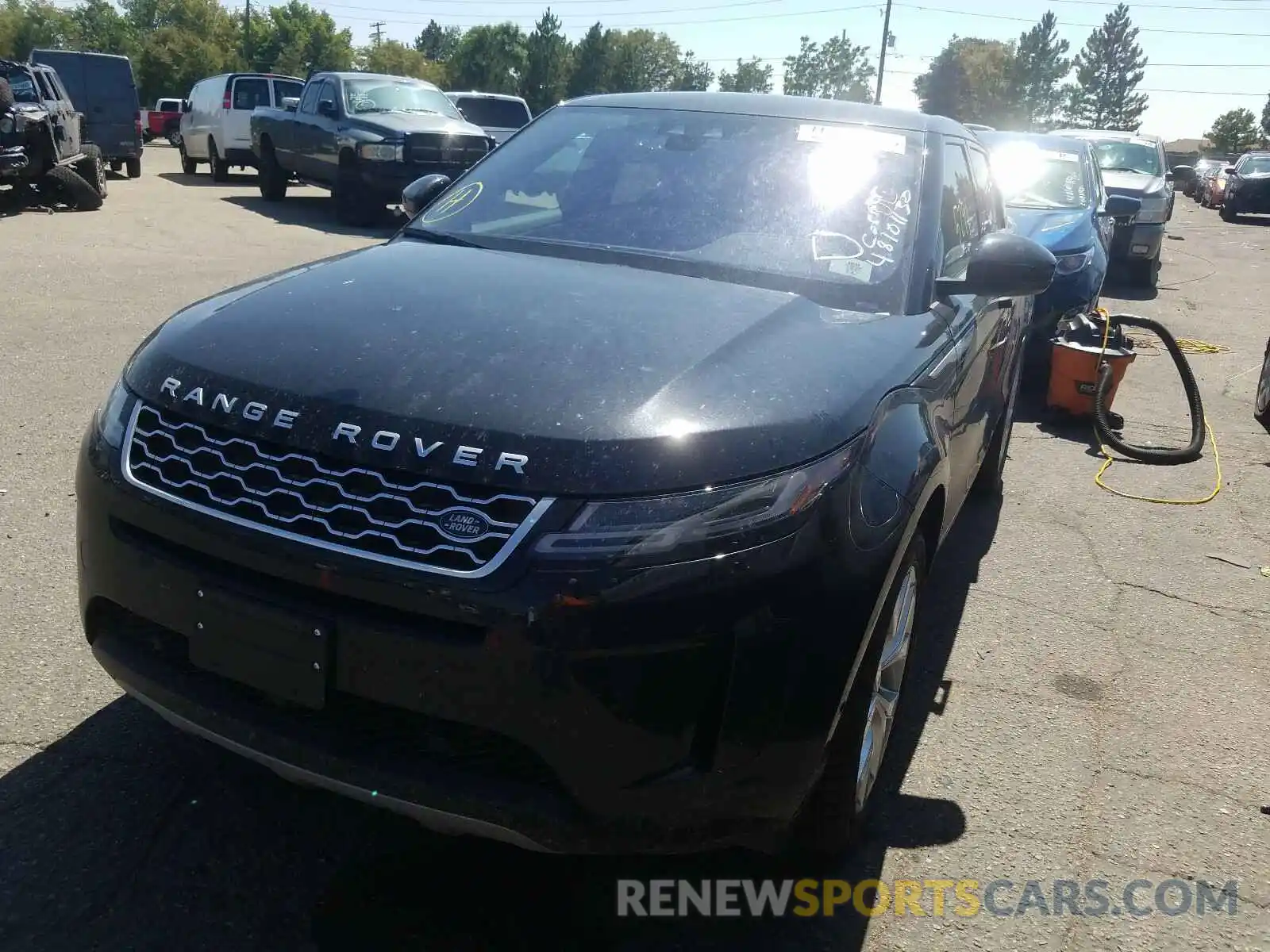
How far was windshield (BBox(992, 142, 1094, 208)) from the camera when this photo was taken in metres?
9.40

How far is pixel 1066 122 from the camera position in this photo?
11025cm

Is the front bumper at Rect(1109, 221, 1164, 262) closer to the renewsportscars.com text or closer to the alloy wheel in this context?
the alloy wheel

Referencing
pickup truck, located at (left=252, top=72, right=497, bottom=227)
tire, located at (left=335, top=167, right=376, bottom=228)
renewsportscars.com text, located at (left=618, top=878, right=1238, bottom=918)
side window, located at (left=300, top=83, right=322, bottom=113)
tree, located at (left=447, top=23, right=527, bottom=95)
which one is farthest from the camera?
tree, located at (left=447, top=23, right=527, bottom=95)

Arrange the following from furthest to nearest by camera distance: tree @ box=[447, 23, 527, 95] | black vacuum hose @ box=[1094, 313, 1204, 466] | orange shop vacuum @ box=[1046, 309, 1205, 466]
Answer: tree @ box=[447, 23, 527, 95] < orange shop vacuum @ box=[1046, 309, 1205, 466] < black vacuum hose @ box=[1094, 313, 1204, 466]

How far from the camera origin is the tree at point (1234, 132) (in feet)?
300

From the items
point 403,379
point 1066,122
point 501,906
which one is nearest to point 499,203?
point 403,379

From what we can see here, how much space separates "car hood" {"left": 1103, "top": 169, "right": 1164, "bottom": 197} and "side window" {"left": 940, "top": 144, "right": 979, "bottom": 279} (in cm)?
975

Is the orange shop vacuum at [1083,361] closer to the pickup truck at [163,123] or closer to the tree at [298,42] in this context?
the pickup truck at [163,123]

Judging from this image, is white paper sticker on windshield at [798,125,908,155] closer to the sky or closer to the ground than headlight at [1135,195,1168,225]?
closer to the sky

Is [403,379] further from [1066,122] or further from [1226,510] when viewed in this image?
[1066,122]

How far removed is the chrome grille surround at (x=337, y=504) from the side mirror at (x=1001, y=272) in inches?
71.2

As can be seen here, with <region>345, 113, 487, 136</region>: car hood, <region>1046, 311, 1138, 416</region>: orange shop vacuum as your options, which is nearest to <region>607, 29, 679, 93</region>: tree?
<region>345, 113, 487, 136</region>: car hood

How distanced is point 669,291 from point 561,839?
1450mm

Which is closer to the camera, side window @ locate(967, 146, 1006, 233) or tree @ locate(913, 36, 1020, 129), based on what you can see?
side window @ locate(967, 146, 1006, 233)
